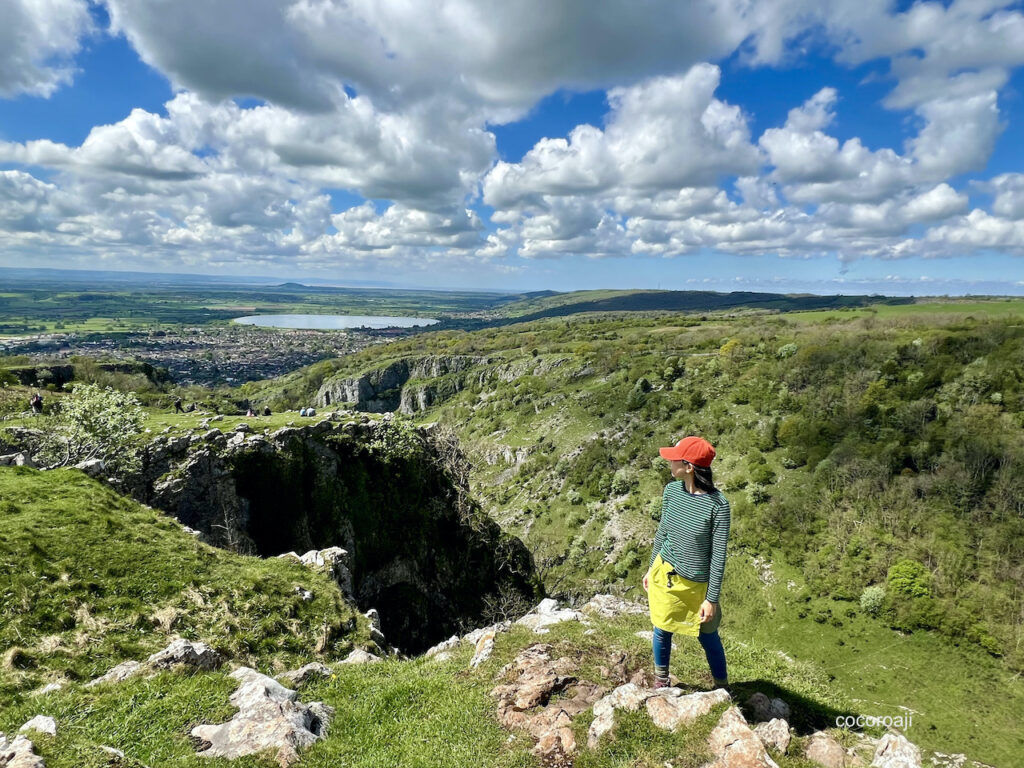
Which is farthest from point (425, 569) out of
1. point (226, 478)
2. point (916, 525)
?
point (916, 525)

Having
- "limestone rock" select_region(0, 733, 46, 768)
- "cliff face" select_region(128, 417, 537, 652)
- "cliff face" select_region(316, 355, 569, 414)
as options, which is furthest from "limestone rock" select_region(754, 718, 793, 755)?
"cliff face" select_region(316, 355, 569, 414)

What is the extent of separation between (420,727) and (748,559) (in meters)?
63.7

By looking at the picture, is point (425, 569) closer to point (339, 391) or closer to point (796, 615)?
point (796, 615)

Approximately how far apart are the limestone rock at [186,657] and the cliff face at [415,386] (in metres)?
153

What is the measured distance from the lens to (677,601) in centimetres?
780

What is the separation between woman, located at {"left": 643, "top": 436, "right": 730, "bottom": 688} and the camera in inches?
296

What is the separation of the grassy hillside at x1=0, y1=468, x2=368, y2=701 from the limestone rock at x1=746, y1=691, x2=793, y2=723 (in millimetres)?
11813

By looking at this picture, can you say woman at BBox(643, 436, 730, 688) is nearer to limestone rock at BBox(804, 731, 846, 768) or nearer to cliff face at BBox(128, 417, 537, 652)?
limestone rock at BBox(804, 731, 846, 768)

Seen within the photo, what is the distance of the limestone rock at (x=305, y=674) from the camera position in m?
10.9

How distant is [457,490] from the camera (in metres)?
39.8

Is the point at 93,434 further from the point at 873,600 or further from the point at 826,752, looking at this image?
the point at 873,600

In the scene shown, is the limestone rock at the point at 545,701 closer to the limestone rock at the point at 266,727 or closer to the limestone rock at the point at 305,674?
the limestone rock at the point at 266,727

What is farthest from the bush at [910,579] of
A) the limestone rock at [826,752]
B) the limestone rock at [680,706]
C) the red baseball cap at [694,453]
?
the red baseball cap at [694,453]

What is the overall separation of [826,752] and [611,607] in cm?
Answer: 1134
